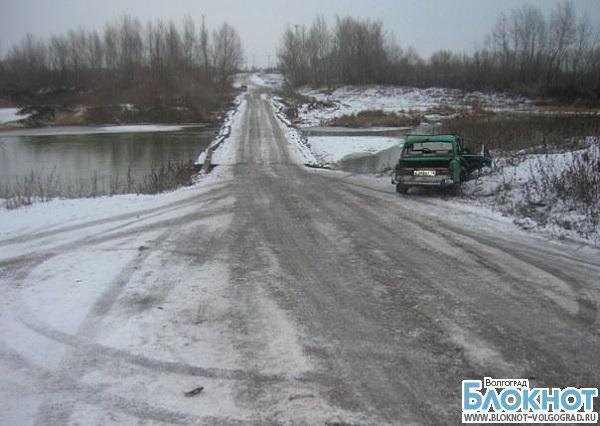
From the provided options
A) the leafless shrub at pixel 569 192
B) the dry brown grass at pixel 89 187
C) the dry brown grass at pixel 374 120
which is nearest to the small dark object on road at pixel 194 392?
the leafless shrub at pixel 569 192

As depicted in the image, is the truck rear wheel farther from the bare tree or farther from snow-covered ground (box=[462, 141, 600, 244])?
the bare tree

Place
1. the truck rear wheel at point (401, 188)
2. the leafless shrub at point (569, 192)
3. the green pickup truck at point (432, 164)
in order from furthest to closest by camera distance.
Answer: the truck rear wheel at point (401, 188) → the green pickup truck at point (432, 164) → the leafless shrub at point (569, 192)

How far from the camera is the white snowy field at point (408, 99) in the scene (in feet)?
214

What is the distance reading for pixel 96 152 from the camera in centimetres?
3400

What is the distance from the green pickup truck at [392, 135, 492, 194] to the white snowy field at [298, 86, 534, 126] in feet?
143

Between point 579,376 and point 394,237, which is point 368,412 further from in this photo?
point 394,237

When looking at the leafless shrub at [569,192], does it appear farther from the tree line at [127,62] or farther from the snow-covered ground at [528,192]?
the tree line at [127,62]

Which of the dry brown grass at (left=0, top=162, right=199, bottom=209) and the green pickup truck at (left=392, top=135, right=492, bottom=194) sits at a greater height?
the green pickup truck at (left=392, top=135, right=492, bottom=194)

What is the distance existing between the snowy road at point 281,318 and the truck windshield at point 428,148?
4332 millimetres

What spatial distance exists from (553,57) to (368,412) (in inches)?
3768

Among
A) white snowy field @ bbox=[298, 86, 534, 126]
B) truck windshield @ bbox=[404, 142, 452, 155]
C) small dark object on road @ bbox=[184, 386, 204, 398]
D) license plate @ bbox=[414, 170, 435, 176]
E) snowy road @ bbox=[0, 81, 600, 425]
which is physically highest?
white snowy field @ bbox=[298, 86, 534, 126]

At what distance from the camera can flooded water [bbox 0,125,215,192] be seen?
25.1m

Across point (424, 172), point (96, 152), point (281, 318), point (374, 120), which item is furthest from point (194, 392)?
point (374, 120)

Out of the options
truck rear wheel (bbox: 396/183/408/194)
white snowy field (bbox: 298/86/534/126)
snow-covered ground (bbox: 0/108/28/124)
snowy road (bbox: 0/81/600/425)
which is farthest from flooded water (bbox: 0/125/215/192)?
white snowy field (bbox: 298/86/534/126)
